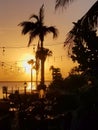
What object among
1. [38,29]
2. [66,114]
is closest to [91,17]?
[66,114]

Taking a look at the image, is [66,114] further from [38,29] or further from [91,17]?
[38,29]

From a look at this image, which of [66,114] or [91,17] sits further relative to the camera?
[66,114]

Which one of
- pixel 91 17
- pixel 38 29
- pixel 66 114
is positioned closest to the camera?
pixel 91 17

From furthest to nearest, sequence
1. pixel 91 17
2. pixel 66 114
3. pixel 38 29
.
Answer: pixel 38 29 < pixel 66 114 < pixel 91 17

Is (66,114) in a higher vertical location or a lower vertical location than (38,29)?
lower

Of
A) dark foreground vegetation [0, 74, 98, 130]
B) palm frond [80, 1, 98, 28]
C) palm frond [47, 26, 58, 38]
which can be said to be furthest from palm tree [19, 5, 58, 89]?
palm frond [80, 1, 98, 28]

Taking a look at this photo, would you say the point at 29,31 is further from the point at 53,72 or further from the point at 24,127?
the point at 24,127

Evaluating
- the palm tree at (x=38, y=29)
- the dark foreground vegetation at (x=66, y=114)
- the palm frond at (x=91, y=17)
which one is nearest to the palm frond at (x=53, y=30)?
the palm tree at (x=38, y=29)

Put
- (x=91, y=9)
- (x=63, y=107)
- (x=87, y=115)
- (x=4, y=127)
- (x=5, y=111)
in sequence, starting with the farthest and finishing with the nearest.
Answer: (x=5, y=111)
(x=4, y=127)
(x=63, y=107)
(x=91, y=9)
(x=87, y=115)

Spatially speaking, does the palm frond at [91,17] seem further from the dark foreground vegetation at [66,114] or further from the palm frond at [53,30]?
the palm frond at [53,30]

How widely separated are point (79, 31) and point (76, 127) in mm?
3922

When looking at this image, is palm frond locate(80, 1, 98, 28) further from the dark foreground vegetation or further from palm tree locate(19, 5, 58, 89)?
palm tree locate(19, 5, 58, 89)

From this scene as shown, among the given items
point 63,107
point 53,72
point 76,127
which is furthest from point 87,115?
point 53,72

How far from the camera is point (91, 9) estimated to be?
518 inches
